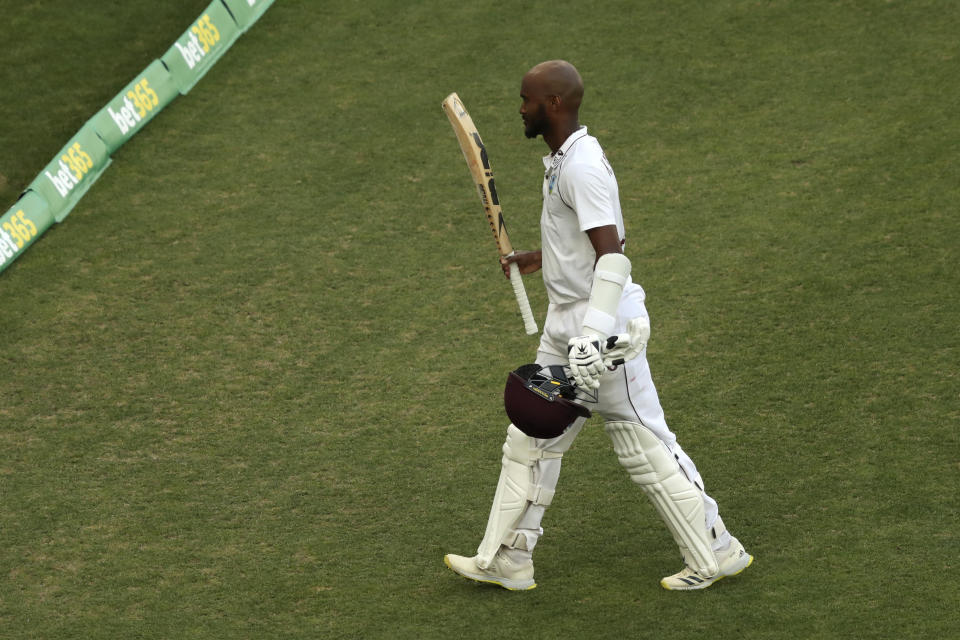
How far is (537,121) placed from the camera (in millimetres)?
5102

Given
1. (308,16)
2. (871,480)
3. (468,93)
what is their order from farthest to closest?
(308,16)
(468,93)
(871,480)

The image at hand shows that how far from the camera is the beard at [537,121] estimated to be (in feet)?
16.6

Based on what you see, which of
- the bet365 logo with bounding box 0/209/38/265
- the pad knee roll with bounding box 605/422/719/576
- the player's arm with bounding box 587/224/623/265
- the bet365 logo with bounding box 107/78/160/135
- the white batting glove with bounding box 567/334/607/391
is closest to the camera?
the white batting glove with bounding box 567/334/607/391

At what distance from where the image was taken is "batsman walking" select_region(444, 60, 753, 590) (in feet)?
15.8

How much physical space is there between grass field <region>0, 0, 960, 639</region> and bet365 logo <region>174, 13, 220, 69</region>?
0.73 ft

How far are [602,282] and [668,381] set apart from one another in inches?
88.6

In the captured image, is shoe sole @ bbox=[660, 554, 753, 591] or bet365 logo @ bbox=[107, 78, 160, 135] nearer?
shoe sole @ bbox=[660, 554, 753, 591]

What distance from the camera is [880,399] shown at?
21.4 ft

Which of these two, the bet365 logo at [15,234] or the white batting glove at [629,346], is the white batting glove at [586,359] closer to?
the white batting glove at [629,346]

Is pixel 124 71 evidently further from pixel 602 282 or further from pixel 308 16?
pixel 602 282

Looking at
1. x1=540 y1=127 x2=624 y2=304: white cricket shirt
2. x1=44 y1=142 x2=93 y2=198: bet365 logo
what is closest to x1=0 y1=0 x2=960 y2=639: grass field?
x1=44 y1=142 x2=93 y2=198: bet365 logo

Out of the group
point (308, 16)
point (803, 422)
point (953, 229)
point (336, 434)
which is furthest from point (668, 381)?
point (308, 16)

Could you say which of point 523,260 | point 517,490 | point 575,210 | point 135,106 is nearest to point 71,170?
point 135,106

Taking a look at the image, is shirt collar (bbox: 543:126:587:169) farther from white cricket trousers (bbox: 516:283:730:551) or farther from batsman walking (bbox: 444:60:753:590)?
white cricket trousers (bbox: 516:283:730:551)
